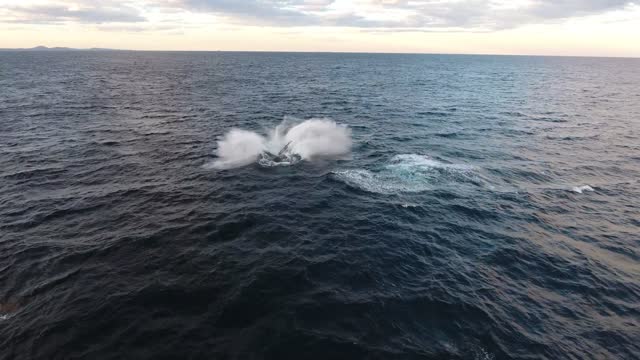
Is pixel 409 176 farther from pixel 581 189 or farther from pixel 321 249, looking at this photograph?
pixel 581 189

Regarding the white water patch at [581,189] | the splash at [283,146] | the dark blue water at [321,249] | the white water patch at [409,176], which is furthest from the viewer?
the splash at [283,146]

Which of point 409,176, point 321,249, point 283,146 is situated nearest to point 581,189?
point 409,176

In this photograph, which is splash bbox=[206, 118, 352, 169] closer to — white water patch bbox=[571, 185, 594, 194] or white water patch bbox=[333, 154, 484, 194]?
white water patch bbox=[333, 154, 484, 194]

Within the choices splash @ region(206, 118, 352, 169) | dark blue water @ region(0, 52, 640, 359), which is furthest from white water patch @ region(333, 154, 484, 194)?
splash @ region(206, 118, 352, 169)

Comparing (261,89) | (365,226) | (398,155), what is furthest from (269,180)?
(261,89)

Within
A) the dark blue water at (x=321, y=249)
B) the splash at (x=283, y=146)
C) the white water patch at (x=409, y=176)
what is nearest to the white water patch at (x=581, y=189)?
the dark blue water at (x=321, y=249)

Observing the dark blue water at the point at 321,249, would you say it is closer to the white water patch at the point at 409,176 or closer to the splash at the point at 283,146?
the white water patch at the point at 409,176

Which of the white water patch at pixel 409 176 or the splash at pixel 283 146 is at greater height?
the splash at pixel 283 146
